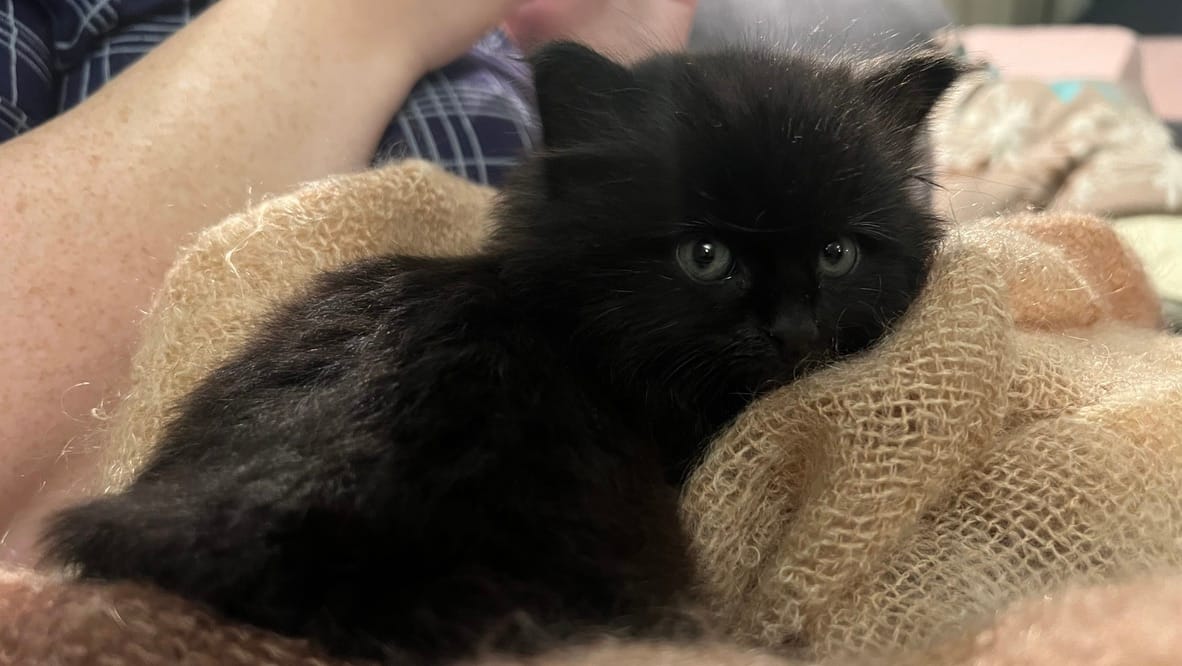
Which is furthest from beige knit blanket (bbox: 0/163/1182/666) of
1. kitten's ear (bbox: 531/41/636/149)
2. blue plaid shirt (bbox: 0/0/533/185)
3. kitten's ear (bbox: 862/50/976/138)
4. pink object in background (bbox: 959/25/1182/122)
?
pink object in background (bbox: 959/25/1182/122)

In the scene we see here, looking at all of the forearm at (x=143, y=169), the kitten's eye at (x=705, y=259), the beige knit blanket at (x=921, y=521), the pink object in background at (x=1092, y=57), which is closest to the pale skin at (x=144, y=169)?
the forearm at (x=143, y=169)

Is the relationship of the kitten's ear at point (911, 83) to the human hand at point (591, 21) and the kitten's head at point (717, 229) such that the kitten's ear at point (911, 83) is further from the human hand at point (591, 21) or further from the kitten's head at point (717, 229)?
the human hand at point (591, 21)

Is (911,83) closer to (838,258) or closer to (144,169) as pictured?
(838,258)

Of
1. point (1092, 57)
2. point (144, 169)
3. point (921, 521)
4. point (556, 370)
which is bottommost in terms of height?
point (1092, 57)

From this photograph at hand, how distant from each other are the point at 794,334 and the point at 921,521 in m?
0.14

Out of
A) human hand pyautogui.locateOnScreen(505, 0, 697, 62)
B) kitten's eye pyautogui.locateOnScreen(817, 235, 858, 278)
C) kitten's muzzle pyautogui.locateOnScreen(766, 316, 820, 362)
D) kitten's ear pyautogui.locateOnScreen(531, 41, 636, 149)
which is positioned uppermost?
kitten's ear pyautogui.locateOnScreen(531, 41, 636, 149)

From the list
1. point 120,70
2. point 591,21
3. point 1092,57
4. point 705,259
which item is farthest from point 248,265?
point 1092,57

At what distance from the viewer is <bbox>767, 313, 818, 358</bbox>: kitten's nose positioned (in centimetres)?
56

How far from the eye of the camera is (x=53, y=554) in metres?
0.44

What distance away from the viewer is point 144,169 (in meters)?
0.83

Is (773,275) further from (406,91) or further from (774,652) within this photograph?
(406,91)

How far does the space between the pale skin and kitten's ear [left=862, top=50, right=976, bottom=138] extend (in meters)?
0.23

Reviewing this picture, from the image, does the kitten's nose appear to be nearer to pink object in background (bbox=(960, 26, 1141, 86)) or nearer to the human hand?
the human hand

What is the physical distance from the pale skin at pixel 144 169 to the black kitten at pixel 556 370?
0.23 meters
